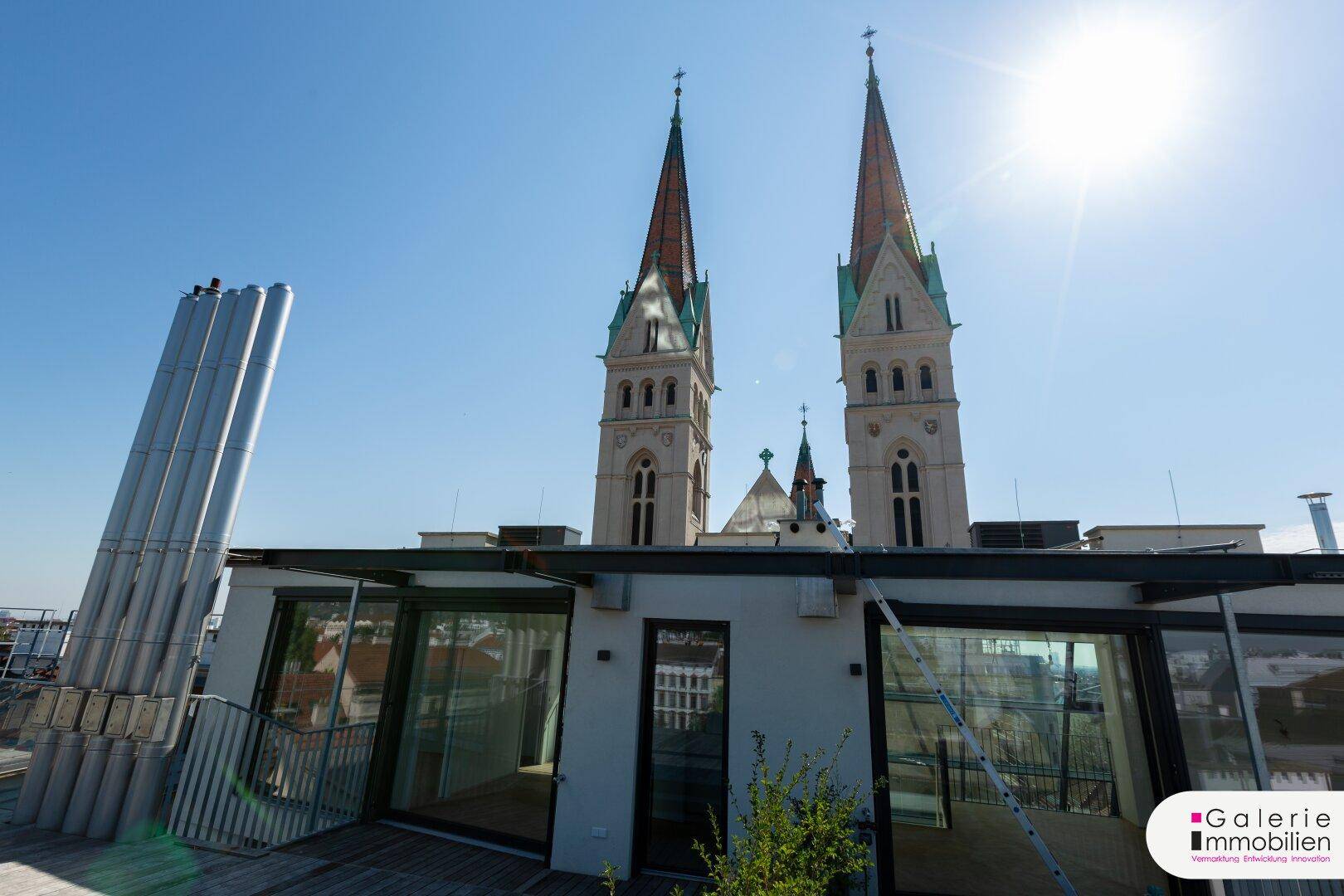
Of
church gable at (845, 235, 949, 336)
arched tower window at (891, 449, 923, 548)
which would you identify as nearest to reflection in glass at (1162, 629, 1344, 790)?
arched tower window at (891, 449, 923, 548)

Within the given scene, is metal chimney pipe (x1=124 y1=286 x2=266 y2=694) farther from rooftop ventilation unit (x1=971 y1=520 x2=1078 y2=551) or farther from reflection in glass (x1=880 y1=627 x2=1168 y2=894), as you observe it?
rooftop ventilation unit (x1=971 y1=520 x2=1078 y2=551)

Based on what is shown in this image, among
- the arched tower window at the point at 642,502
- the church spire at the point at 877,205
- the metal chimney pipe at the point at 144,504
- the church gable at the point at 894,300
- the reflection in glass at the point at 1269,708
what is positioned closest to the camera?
the reflection in glass at the point at 1269,708

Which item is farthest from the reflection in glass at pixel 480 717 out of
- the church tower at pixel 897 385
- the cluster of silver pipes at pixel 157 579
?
the church tower at pixel 897 385

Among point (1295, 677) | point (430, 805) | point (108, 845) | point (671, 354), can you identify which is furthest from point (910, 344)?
point (108, 845)

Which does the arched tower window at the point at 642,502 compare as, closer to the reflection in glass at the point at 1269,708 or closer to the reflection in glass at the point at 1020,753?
the reflection in glass at the point at 1020,753

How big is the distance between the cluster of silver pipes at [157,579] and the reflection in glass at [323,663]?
1.45 m

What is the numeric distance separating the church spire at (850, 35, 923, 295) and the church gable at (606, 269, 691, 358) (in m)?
10.2

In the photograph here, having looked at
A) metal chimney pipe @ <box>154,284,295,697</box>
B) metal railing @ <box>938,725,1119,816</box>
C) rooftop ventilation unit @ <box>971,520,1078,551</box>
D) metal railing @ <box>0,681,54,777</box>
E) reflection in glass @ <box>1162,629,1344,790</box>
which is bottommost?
metal railing @ <box>0,681,54,777</box>

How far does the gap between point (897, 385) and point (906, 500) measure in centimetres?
585

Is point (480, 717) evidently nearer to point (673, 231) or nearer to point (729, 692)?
point (729, 692)

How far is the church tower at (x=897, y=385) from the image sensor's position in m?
26.3

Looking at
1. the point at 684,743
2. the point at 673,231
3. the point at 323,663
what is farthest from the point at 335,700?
the point at 673,231

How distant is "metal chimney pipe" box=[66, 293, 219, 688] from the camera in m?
6.56

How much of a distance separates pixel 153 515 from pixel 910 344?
29.1m
